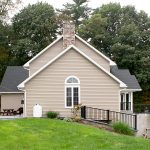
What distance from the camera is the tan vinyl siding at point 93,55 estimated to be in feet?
111

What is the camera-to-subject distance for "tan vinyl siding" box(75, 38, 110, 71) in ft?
111

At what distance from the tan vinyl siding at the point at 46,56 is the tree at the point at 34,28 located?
22.6 metres

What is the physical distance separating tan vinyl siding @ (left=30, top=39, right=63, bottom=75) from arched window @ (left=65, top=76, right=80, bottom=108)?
4.07 m

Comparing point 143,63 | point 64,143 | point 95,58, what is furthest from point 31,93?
point 143,63

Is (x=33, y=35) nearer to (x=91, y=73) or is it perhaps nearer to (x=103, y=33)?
(x=103, y=33)

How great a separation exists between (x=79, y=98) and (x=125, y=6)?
3451 centimetres

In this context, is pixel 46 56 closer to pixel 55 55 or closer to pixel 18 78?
pixel 55 55

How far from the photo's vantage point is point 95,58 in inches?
1335

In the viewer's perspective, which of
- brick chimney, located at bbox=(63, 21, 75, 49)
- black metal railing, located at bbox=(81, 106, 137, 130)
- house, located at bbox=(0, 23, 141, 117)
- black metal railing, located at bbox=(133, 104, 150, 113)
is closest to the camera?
black metal railing, located at bbox=(81, 106, 137, 130)

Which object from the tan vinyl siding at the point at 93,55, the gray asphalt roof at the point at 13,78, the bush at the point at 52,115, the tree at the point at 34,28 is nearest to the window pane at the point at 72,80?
the bush at the point at 52,115

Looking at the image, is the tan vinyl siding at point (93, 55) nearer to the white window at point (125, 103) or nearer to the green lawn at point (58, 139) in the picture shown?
the white window at point (125, 103)

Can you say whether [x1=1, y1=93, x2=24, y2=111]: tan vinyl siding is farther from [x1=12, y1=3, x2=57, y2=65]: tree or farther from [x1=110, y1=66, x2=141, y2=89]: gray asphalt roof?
[x1=12, y1=3, x2=57, y2=65]: tree

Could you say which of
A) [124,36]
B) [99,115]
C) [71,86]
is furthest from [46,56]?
[124,36]

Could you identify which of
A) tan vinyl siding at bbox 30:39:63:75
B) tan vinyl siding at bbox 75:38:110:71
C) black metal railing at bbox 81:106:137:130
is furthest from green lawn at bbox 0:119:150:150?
tan vinyl siding at bbox 75:38:110:71
